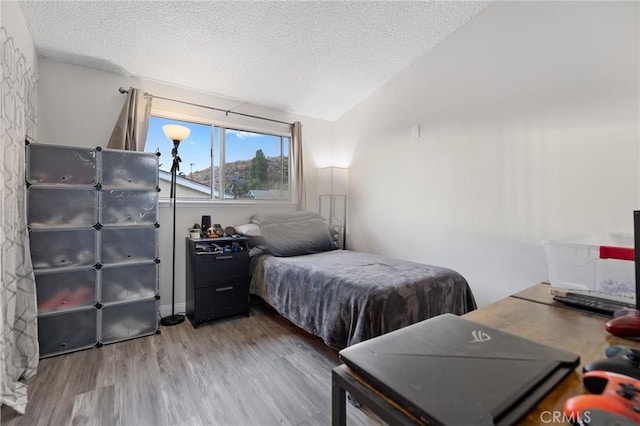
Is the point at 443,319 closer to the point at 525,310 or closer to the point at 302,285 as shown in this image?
the point at 525,310

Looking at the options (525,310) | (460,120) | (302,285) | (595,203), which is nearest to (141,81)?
(302,285)

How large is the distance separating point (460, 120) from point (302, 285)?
216cm

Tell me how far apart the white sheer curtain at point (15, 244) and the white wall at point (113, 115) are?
1.33ft

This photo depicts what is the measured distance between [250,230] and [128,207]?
3.66ft

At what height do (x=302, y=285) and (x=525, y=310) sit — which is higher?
(x=525, y=310)

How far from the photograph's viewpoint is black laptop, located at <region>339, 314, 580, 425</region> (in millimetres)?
449

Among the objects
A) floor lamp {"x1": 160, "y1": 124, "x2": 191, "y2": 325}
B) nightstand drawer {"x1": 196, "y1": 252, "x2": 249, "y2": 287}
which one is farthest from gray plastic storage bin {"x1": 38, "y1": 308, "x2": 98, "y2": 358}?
nightstand drawer {"x1": 196, "y1": 252, "x2": 249, "y2": 287}

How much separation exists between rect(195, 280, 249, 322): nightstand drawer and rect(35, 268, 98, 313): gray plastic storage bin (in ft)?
2.60

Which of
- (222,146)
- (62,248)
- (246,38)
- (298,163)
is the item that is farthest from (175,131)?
(298,163)

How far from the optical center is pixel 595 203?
194cm

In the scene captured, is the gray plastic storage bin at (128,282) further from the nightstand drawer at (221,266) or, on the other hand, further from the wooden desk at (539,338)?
the wooden desk at (539,338)

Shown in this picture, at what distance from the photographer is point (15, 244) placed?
171cm

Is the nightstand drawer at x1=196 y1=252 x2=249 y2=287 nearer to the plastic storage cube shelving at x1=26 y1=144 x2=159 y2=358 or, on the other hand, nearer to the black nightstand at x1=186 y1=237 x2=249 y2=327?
the black nightstand at x1=186 y1=237 x2=249 y2=327

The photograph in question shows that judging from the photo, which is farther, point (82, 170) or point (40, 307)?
point (82, 170)
